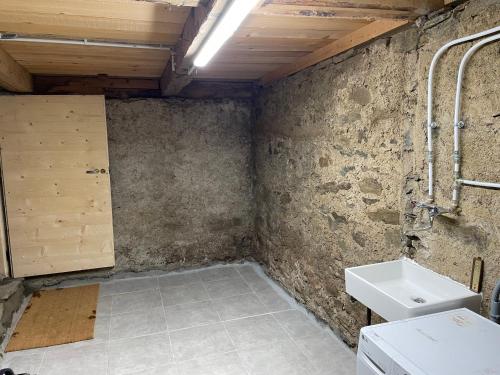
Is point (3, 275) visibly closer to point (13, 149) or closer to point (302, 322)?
point (13, 149)

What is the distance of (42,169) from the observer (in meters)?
3.62

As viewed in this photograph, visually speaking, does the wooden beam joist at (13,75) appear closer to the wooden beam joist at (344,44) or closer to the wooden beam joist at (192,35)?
the wooden beam joist at (192,35)

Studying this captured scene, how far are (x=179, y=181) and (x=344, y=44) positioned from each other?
2.41m

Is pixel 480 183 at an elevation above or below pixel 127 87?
below

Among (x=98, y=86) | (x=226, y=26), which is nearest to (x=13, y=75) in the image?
(x=98, y=86)

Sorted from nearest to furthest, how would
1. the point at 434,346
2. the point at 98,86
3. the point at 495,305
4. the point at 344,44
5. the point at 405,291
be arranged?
the point at 434,346
the point at 495,305
the point at 405,291
the point at 344,44
the point at 98,86

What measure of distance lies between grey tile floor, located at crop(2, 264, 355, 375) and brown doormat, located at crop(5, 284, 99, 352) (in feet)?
0.26

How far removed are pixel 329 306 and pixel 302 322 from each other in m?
0.32

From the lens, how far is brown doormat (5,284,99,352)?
2838 mm

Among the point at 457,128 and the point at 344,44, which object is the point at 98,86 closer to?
the point at 344,44

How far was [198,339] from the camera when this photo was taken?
2.82 metres

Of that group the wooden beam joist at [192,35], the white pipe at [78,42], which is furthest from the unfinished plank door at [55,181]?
the white pipe at [78,42]

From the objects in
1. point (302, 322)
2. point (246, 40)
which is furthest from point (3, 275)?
point (246, 40)

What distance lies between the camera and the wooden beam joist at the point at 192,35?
59.4 inches
